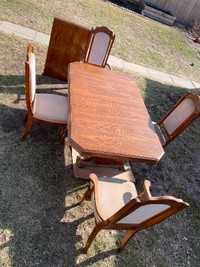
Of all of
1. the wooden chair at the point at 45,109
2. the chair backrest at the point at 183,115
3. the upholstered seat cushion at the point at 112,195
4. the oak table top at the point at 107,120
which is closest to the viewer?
the upholstered seat cushion at the point at 112,195

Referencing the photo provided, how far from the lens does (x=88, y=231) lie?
9.41ft

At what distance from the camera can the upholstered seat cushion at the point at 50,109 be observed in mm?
3238

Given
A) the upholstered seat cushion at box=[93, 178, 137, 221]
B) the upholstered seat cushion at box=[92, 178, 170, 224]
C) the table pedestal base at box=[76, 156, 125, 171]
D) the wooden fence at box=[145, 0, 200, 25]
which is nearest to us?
the upholstered seat cushion at box=[92, 178, 170, 224]

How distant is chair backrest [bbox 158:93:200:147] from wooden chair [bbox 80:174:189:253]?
1.36m

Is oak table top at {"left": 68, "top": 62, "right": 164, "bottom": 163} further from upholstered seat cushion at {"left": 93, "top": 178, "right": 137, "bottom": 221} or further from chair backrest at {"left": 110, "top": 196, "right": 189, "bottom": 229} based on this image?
chair backrest at {"left": 110, "top": 196, "right": 189, "bottom": 229}

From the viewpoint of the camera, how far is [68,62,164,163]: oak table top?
256 centimetres

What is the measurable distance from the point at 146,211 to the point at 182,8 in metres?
12.7

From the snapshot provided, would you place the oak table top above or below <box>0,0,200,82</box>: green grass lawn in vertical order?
above

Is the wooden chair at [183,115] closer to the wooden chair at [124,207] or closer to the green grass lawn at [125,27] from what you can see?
the wooden chair at [124,207]

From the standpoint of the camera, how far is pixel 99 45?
13.9ft

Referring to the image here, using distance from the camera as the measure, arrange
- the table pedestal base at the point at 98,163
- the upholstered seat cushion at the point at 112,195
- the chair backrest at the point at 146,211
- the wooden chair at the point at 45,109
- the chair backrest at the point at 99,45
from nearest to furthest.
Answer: the chair backrest at the point at 146,211
the upholstered seat cushion at the point at 112,195
the wooden chair at the point at 45,109
the table pedestal base at the point at 98,163
the chair backrest at the point at 99,45

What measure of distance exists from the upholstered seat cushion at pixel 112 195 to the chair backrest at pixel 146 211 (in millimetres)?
209

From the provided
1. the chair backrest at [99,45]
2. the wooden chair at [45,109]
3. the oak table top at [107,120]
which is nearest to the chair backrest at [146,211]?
the oak table top at [107,120]

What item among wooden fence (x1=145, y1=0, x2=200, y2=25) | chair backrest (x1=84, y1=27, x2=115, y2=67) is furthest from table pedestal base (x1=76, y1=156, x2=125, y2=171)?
wooden fence (x1=145, y1=0, x2=200, y2=25)
